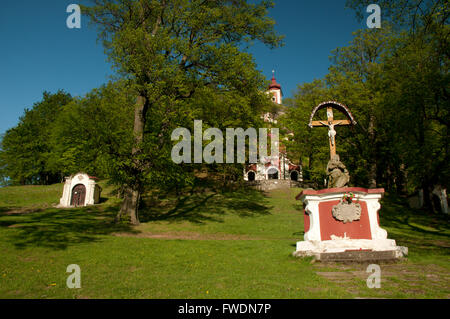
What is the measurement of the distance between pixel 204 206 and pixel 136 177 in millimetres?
10508

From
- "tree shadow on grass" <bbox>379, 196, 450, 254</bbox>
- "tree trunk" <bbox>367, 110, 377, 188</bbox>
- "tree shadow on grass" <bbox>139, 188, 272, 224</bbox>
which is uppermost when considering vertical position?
"tree trunk" <bbox>367, 110, 377, 188</bbox>

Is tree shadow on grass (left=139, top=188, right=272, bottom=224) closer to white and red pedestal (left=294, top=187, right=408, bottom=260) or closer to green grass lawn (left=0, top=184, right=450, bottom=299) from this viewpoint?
green grass lawn (left=0, top=184, right=450, bottom=299)

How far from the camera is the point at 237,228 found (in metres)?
18.9

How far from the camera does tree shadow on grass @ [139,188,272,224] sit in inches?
890

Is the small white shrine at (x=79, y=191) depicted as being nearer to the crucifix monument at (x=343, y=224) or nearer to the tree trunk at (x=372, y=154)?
the crucifix monument at (x=343, y=224)

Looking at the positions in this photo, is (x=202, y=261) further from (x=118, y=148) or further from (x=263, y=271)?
(x=118, y=148)

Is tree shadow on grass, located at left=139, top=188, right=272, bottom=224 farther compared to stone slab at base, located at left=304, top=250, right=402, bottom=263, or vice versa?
tree shadow on grass, located at left=139, top=188, right=272, bottom=224

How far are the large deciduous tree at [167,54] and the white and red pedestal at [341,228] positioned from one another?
10400 millimetres
